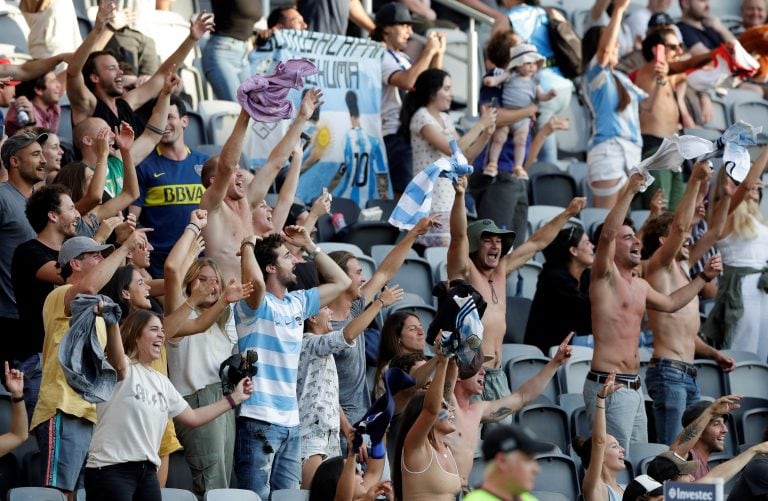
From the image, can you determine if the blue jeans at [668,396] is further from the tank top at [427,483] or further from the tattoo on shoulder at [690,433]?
the tank top at [427,483]

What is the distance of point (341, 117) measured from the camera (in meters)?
12.3

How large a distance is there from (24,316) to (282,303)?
124 cm

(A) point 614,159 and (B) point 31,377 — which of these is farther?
(A) point 614,159

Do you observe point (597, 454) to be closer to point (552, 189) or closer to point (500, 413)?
point (500, 413)

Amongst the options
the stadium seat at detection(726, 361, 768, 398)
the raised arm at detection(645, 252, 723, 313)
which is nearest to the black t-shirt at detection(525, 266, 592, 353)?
the raised arm at detection(645, 252, 723, 313)

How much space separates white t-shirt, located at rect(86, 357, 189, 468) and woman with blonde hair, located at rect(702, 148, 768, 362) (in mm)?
5324

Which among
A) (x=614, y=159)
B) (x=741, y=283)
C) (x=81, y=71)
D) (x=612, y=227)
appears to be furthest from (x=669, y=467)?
(x=614, y=159)

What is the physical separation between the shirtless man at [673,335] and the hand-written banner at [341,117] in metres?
2.47

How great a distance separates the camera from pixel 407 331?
349 inches

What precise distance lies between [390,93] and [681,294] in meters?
3.40

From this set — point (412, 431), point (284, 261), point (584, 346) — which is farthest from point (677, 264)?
point (412, 431)

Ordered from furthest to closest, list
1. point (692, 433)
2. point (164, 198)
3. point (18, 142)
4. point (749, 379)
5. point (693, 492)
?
point (749, 379), point (164, 198), point (692, 433), point (18, 142), point (693, 492)

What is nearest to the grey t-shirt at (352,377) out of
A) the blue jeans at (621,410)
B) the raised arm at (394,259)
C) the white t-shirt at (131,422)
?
the raised arm at (394,259)

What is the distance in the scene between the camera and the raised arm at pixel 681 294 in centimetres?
1013
